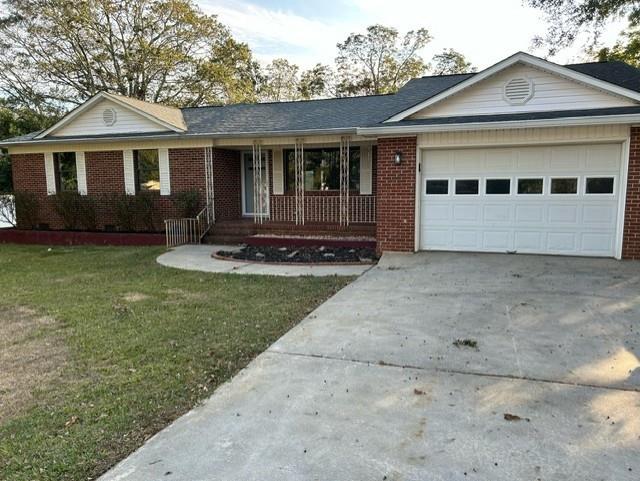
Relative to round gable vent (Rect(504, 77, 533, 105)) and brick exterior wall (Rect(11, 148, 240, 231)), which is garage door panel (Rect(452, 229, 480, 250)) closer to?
round gable vent (Rect(504, 77, 533, 105))

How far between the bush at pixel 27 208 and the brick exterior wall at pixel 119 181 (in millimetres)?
148

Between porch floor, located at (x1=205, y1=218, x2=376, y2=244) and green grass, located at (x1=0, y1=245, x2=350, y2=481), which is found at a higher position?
porch floor, located at (x1=205, y1=218, x2=376, y2=244)

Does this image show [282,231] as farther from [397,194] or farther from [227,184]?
[397,194]

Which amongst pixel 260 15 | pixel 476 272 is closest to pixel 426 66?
pixel 260 15

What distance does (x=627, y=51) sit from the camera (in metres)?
19.8

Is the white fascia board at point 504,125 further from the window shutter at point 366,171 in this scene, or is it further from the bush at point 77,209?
the bush at point 77,209

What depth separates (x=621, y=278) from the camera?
7121 millimetres

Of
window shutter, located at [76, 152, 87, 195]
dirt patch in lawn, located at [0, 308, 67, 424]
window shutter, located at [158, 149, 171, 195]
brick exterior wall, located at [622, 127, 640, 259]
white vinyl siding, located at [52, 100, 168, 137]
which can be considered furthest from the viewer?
window shutter, located at [76, 152, 87, 195]

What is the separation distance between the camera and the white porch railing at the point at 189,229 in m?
12.7

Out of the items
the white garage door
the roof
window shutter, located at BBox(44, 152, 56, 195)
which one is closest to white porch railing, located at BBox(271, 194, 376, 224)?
the roof

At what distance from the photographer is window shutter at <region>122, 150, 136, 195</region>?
45.8ft

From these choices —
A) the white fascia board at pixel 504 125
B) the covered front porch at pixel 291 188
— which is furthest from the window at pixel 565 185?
the covered front porch at pixel 291 188

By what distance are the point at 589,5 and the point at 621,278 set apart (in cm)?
704

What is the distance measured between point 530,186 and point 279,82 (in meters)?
28.8
